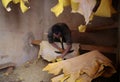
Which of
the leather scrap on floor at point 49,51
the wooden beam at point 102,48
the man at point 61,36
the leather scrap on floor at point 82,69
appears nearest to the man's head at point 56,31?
the man at point 61,36

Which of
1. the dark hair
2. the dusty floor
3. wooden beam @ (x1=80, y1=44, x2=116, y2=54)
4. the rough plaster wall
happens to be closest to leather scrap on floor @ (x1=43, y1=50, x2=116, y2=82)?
the dusty floor

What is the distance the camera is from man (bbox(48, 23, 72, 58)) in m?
3.62

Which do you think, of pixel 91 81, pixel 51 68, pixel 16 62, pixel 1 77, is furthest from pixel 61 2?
pixel 16 62

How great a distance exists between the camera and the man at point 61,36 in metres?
3.62

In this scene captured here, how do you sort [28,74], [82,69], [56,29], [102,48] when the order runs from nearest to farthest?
[82,69] → [28,74] → [102,48] → [56,29]

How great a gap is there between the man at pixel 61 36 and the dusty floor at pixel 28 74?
398mm

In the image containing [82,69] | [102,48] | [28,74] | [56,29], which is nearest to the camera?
[82,69]

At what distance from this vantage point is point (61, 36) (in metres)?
3.77

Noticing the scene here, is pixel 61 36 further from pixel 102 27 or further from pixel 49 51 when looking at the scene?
pixel 102 27

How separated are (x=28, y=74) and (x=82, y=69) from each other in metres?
1.45

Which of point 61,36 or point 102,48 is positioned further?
point 61,36

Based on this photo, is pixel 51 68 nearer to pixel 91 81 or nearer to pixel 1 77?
pixel 91 81

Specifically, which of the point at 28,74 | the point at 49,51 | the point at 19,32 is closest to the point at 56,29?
the point at 49,51

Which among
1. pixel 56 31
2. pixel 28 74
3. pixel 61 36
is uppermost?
pixel 56 31
